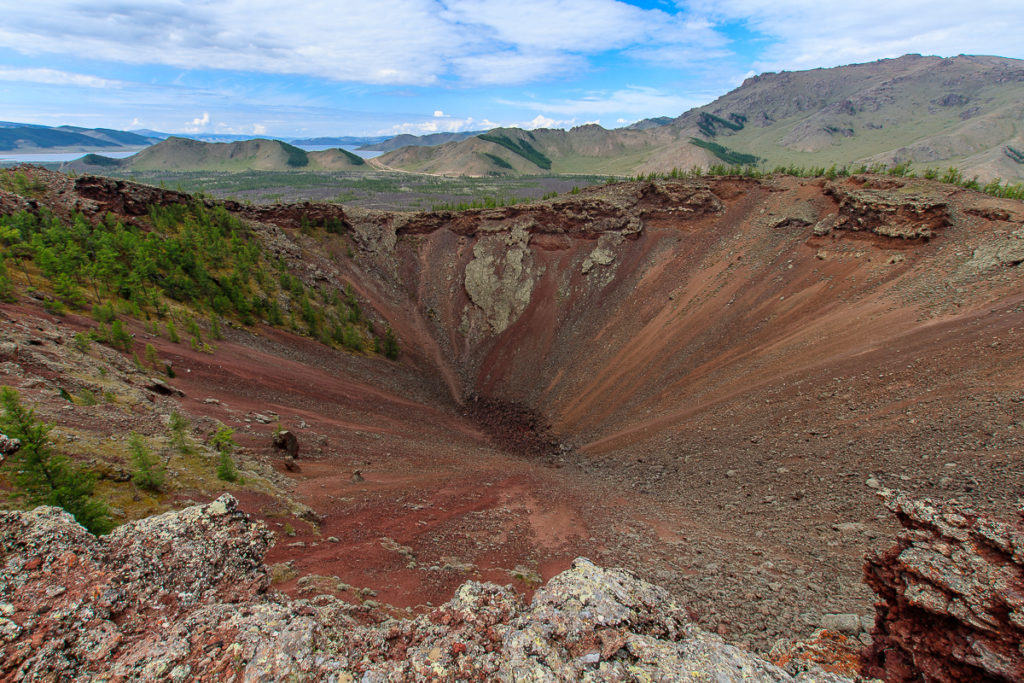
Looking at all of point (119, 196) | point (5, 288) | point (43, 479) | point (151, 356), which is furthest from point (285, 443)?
point (119, 196)

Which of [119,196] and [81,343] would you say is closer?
[81,343]

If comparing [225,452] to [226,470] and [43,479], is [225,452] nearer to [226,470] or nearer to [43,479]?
[226,470]

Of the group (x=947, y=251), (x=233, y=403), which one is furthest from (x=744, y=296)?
(x=233, y=403)

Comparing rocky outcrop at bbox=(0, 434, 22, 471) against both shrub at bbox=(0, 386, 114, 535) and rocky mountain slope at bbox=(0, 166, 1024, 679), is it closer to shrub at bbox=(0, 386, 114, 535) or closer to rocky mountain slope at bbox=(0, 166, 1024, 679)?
shrub at bbox=(0, 386, 114, 535)

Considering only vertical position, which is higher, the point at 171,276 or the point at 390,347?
the point at 171,276

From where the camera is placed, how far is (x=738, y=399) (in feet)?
80.9

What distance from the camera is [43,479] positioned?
33.1ft

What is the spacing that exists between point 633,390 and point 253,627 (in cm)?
2754

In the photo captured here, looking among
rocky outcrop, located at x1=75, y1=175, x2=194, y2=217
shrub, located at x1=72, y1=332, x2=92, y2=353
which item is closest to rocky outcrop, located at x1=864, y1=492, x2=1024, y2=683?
shrub, located at x1=72, y1=332, x2=92, y2=353

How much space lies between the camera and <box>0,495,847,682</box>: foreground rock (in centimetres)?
619

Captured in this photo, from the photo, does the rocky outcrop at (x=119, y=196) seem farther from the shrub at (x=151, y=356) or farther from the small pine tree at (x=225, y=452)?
the small pine tree at (x=225, y=452)

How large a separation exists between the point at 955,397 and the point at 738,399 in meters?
8.72

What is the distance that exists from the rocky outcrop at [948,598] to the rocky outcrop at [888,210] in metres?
29.4

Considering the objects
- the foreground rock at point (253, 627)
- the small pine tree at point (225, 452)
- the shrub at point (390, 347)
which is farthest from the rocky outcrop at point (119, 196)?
the foreground rock at point (253, 627)
